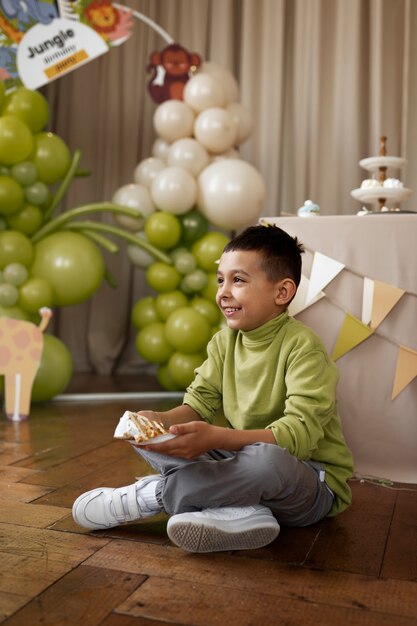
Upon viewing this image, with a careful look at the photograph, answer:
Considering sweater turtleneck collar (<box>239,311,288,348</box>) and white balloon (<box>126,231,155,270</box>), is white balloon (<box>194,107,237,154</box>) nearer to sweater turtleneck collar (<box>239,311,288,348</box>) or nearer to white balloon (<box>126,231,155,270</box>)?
white balloon (<box>126,231,155,270</box>)

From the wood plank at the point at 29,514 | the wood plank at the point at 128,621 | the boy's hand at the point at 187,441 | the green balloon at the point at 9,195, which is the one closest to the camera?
the wood plank at the point at 128,621

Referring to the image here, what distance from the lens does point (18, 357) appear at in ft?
7.77

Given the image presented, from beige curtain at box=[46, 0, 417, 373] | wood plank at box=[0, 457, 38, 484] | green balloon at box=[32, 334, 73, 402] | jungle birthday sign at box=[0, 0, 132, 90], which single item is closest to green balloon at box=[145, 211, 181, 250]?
green balloon at box=[32, 334, 73, 402]

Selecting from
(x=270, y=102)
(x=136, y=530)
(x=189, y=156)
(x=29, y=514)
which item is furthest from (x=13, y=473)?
(x=270, y=102)

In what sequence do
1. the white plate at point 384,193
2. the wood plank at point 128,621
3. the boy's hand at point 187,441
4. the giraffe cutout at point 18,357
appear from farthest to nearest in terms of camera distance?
1. the giraffe cutout at point 18,357
2. the white plate at point 384,193
3. the boy's hand at point 187,441
4. the wood plank at point 128,621

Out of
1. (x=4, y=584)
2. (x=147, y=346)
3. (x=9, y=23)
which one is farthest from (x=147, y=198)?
(x=4, y=584)

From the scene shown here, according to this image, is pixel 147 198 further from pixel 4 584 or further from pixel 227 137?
pixel 4 584

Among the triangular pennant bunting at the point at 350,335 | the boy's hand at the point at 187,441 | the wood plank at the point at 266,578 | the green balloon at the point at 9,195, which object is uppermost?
the green balloon at the point at 9,195

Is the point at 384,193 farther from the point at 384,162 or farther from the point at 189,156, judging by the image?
the point at 189,156

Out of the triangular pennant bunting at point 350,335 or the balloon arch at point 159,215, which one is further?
the balloon arch at point 159,215

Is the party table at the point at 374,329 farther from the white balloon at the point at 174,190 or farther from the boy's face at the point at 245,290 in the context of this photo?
the white balloon at the point at 174,190

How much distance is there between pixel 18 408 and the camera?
2.32 meters

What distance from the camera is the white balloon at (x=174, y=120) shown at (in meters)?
2.75

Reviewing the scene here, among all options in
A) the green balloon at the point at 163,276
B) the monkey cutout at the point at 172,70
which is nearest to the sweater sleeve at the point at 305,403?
the green balloon at the point at 163,276
